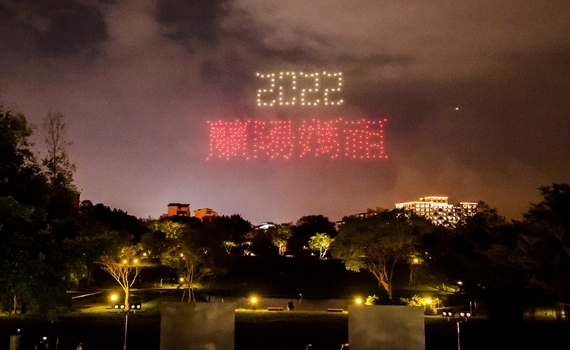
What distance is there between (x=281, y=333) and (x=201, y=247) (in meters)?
12.7

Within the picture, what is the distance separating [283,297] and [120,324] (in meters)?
26.4

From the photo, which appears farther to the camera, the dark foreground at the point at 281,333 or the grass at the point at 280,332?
the grass at the point at 280,332

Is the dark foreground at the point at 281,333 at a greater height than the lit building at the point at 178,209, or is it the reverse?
the lit building at the point at 178,209

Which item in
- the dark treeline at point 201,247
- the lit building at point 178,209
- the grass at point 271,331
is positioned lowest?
the grass at point 271,331

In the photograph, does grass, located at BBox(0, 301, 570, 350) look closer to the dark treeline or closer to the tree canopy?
the dark treeline

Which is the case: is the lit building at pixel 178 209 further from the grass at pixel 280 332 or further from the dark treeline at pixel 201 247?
the grass at pixel 280 332

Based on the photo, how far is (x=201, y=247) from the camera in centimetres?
3189

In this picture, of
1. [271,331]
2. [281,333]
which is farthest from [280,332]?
[271,331]

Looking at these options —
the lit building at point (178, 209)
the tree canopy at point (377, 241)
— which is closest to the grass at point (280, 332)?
the tree canopy at point (377, 241)

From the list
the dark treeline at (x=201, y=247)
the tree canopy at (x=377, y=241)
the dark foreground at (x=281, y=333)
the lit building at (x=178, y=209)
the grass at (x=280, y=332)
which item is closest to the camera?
the dark treeline at (x=201, y=247)

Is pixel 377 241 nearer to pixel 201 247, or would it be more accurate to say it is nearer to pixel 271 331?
pixel 201 247

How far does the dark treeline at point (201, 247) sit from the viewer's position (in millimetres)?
11320

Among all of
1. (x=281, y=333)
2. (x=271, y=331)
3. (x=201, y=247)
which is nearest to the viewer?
(x=281, y=333)

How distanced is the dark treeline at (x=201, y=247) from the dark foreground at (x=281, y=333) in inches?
→ 52.2
